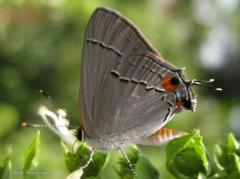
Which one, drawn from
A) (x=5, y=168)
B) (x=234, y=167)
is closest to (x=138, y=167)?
(x=234, y=167)

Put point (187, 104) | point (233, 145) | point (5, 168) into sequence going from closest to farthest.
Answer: point (5, 168), point (233, 145), point (187, 104)

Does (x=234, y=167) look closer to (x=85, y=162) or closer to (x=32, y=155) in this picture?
(x=85, y=162)

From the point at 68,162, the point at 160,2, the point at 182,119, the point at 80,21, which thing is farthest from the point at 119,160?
the point at 160,2

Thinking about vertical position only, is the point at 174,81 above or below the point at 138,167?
above

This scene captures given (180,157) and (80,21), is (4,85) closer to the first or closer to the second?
(80,21)

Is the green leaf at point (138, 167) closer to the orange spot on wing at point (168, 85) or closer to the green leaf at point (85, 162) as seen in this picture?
the green leaf at point (85, 162)

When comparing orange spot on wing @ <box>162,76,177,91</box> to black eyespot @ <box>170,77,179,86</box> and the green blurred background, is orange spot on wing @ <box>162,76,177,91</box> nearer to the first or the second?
black eyespot @ <box>170,77,179,86</box>

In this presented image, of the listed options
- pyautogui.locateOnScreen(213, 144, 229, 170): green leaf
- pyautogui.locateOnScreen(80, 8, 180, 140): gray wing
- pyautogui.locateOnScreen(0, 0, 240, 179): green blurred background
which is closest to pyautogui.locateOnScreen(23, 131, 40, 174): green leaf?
pyautogui.locateOnScreen(80, 8, 180, 140): gray wing

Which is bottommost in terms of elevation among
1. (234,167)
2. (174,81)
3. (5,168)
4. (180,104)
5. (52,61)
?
(5,168)
